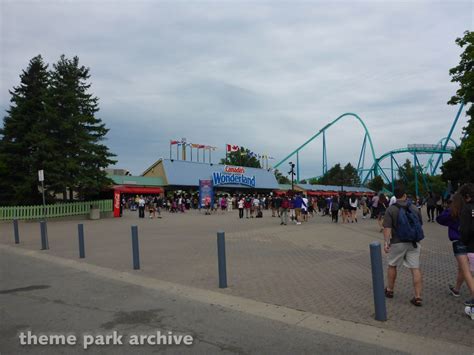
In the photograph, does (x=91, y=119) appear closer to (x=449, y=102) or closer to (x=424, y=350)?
(x=449, y=102)

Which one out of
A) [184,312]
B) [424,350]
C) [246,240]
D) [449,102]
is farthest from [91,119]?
[424,350]

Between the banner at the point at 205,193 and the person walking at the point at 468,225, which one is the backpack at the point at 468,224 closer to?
the person walking at the point at 468,225

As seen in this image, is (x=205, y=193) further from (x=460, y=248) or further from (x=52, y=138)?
(x=460, y=248)

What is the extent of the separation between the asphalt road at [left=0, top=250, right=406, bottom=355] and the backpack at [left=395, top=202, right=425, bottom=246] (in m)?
1.99

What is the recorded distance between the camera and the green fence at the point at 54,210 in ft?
76.4

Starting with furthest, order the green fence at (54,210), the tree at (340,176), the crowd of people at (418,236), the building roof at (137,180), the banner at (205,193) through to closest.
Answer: the tree at (340,176), the building roof at (137,180), the banner at (205,193), the green fence at (54,210), the crowd of people at (418,236)

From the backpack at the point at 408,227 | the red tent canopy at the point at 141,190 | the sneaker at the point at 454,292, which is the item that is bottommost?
the sneaker at the point at 454,292

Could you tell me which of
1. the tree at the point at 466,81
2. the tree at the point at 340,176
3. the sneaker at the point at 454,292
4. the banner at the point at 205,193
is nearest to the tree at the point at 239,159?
the tree at the point at 340,176

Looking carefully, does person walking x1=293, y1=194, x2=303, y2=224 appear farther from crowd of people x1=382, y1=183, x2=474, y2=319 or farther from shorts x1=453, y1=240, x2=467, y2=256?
shorts x1=453, y1=240, x2=467, y2=256

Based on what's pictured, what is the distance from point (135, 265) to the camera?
8891mm

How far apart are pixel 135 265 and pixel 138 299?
2.58m

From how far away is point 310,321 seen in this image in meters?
5.18

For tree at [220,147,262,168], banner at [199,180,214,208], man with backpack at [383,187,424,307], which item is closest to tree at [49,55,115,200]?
banner at [199,180,214,208]

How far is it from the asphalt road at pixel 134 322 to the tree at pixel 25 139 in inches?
805
